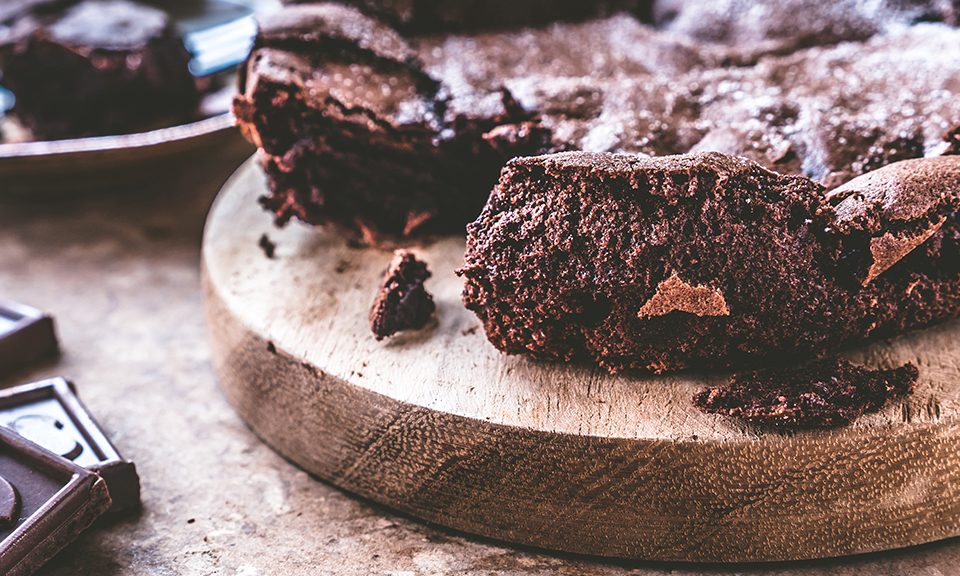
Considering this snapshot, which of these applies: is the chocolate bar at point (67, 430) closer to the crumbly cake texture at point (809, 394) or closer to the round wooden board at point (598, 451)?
the round wooden board at point (598, 451)

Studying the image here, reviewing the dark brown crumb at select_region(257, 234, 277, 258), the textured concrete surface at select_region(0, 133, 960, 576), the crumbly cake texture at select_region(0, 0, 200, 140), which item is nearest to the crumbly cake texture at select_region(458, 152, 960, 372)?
the textured concrete surface at select_region(0, 133, 960, 576)

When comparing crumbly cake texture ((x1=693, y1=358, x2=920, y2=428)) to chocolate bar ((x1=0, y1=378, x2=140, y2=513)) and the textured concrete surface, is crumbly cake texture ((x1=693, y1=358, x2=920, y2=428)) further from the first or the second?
chocolate bar ((x1=0, y1=378, x2=140, y2=513))

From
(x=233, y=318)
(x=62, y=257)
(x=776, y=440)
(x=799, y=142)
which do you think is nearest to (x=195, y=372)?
(x=233, y=318)

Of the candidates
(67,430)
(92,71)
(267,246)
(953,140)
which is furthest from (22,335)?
(953,140)

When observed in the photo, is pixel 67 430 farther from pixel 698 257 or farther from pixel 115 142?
pixel 698 257

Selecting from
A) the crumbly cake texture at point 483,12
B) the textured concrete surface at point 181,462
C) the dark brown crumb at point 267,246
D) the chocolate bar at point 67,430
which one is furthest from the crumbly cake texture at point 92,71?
the chocolate bar at point 67,430

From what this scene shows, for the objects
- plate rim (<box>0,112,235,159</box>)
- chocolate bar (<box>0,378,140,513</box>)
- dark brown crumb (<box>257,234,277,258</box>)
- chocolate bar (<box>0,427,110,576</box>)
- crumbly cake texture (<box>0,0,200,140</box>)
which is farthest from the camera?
crumbly cake texture (<box>0,0,200,140</box>)
